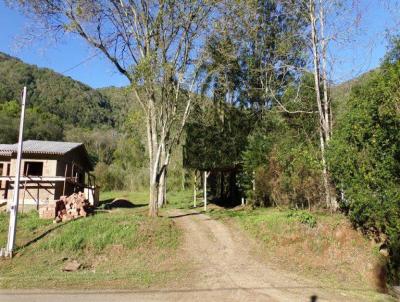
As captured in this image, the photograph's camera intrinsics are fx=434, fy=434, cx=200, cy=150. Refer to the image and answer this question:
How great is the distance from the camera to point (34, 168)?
28.2 metres

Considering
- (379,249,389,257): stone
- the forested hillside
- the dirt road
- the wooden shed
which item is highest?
the forested hillside

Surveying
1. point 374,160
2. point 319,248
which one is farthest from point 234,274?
point 374,160

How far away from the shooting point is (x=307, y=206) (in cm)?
2073

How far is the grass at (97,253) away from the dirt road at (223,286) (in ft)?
2.23

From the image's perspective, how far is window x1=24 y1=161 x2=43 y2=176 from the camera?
27.0m

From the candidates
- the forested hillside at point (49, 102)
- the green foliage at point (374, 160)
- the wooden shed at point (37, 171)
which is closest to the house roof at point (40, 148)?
the wooden shed at point (37, 171)

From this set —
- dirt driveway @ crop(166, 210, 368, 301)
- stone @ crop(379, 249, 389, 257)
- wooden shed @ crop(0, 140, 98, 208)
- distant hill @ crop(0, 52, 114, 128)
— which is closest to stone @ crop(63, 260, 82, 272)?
dirt driveway @ crop(166, 210, 368, 301)

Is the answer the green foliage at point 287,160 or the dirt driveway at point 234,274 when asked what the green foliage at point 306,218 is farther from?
the green foliage at point 287,160

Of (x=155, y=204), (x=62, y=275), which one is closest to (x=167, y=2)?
(x=155, y=204)

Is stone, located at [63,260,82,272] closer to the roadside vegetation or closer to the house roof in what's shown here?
the roadside vegetation

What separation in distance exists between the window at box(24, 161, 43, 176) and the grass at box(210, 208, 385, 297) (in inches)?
604

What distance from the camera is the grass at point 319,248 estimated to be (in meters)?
14.0

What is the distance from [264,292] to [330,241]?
19.6ft

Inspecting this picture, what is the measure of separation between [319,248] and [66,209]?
11112 mm
